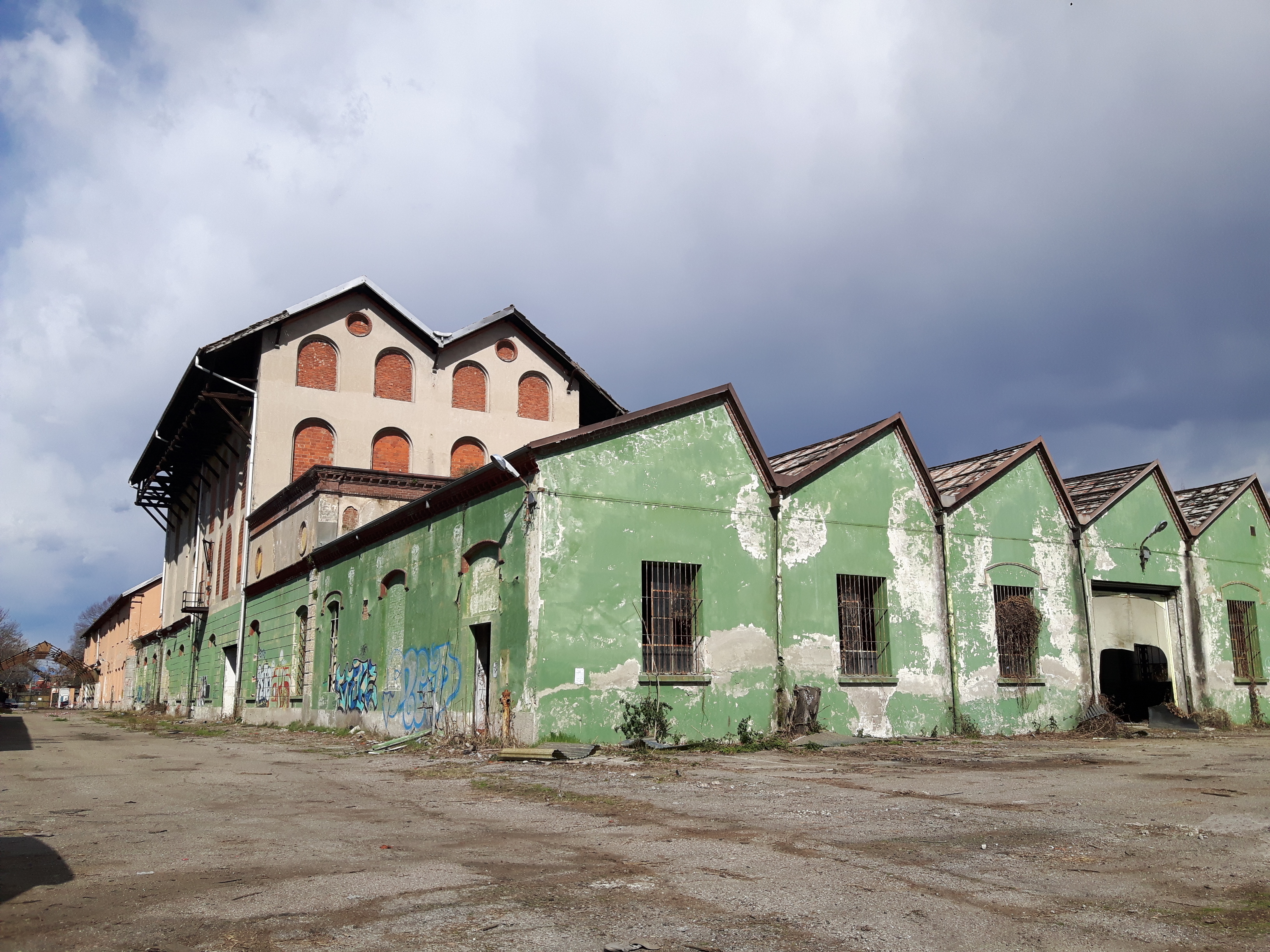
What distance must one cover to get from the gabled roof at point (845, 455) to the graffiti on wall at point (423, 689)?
709 cm

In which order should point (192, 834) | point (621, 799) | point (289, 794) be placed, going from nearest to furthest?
1. point (192, 834)
2. point (621, 799)
3. point (289, 794)

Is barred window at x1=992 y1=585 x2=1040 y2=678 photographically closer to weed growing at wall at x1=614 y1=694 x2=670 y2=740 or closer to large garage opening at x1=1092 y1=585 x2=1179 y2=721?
large garage opening at x1=1092 y1=585 x2=1179 y2=721

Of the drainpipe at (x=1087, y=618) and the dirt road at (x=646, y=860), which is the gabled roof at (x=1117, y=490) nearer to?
the drainpipe at (x=1087, y=618)

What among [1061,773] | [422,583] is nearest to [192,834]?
[1061,773]

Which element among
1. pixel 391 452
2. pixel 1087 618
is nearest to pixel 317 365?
pixel 391 452

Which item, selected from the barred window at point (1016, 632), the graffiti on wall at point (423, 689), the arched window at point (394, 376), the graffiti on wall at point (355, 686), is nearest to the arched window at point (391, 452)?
the arched window at point (394, 376)

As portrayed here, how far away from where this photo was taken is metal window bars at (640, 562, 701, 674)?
16219 millimetres

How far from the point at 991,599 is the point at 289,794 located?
48.1 ft

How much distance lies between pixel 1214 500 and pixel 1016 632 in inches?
370

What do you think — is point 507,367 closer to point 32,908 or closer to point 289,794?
point 289,794

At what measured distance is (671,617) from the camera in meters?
16.5

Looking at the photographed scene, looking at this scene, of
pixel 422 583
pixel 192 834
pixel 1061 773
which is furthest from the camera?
pixel 422 583

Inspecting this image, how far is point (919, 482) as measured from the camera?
19.8 metres

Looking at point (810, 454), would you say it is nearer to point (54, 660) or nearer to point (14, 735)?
point (14, 735)
